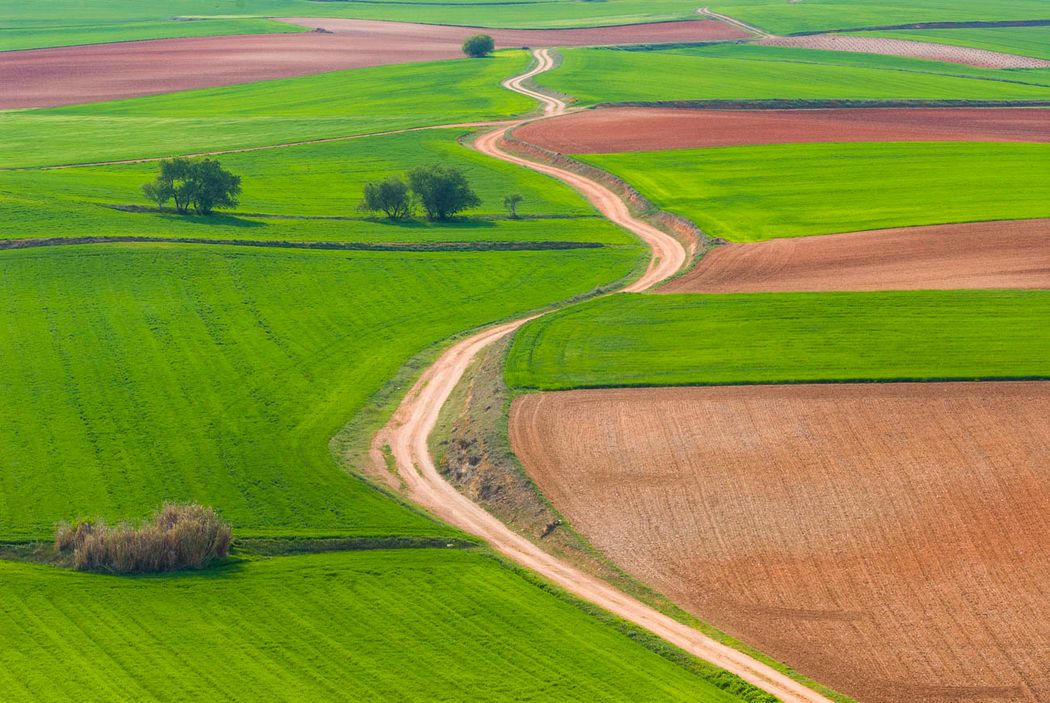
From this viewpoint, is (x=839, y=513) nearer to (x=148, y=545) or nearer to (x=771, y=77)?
(x=148, y=545)

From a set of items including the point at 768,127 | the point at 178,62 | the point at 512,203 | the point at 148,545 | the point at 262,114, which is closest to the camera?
the point at 148,545

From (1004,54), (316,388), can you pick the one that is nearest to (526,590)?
(316,388)

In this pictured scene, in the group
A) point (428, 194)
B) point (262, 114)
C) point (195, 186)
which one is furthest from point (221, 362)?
point (262, 114)

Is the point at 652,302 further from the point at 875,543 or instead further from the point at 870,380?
the point at 875,543

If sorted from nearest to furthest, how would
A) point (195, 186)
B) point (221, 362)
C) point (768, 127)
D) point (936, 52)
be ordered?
1. point (221, 362)
2. point (195, 186)
3. point (768, 127)
4. point (936, 52)

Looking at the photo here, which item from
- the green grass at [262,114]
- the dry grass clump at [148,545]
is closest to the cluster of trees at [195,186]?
the green grass at [262,114]

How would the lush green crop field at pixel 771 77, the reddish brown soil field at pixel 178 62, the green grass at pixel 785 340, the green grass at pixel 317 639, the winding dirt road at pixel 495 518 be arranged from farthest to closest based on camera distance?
the reddish brown soil field at pixel 178 62
the lush green crop field at pixel 771 77
the green grass at pixel 785 340
the winding dirt road at pixel 495 518
the green grass at pixel 317 639

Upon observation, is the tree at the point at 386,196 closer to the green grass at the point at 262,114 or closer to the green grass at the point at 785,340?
the green grass at the point at 785,340
